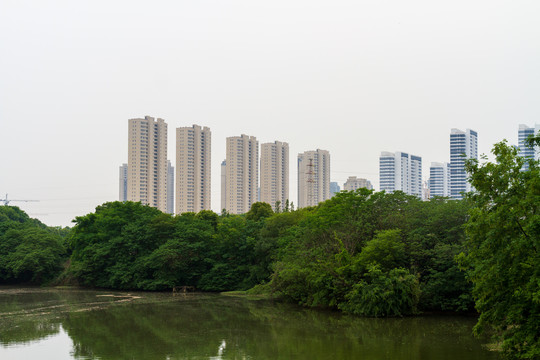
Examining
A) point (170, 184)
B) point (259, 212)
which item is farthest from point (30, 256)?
point (170, 184)

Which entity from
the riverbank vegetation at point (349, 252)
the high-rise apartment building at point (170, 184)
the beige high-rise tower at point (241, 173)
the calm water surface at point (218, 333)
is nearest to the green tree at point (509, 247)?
the riverbank vegetation at point (349, 252)

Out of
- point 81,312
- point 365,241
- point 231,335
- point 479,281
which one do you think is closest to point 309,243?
point 365,241

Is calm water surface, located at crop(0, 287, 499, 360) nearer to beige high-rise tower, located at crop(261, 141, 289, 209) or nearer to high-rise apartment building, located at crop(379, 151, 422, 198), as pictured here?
beige high-rise tower, located at crop(261, 141, 289, 209)

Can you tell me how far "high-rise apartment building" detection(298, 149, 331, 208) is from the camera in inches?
4370

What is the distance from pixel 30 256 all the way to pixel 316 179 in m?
74.3

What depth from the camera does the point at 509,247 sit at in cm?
1330

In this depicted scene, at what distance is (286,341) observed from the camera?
1950 cm

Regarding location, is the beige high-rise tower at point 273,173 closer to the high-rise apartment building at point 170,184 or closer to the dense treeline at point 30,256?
the high-rise apartment building at point 170,184

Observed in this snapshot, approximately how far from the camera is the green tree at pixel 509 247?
1311cm

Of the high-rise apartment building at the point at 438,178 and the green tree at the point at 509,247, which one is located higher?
the high-rise apartment building at the point at 438,178

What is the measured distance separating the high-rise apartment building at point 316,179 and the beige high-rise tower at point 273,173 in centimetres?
430

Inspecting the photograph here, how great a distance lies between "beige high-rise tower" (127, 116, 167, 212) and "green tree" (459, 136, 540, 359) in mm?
80461

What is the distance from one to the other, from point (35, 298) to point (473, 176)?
29824 mm

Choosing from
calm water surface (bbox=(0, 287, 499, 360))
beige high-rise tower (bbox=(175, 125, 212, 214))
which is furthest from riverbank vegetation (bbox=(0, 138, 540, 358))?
beige high-rise tower (bbox=(175, 125, 212, 214))
